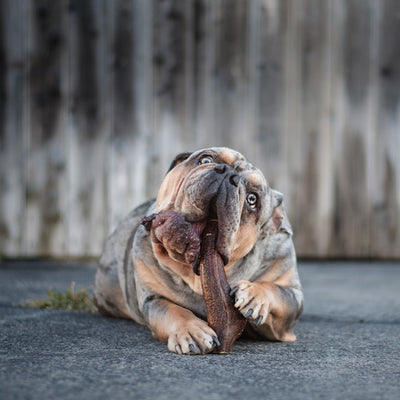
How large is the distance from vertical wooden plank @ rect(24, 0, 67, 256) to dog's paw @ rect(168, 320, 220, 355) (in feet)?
10.8

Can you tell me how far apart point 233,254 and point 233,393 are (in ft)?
2.70

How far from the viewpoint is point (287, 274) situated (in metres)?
2.75

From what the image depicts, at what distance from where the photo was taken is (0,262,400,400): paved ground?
5.74 feet

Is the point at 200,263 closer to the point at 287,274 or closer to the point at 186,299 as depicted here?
the point at 186,299

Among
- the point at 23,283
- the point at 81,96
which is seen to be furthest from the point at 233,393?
the point at 81,96

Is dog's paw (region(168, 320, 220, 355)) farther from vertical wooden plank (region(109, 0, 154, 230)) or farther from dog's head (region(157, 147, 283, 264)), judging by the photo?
vertical wooden plank (region(109, 0, 154, 230))

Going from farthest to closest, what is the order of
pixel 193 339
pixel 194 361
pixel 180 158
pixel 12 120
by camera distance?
pixel 12 120 → pixel 180 158 → pixel 193 339 → pixel 194 361

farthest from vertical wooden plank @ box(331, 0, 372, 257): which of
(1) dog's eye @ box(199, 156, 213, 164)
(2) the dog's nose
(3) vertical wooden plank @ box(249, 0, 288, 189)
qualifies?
(2) the dog's nose

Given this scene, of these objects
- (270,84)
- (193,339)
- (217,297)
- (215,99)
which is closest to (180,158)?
(217,297)

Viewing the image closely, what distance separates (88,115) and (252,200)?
3.25m

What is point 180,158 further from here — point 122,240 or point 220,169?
point 122,240

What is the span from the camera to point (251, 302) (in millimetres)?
2361

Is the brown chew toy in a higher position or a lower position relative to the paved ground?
higher

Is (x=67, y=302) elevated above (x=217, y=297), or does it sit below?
below
